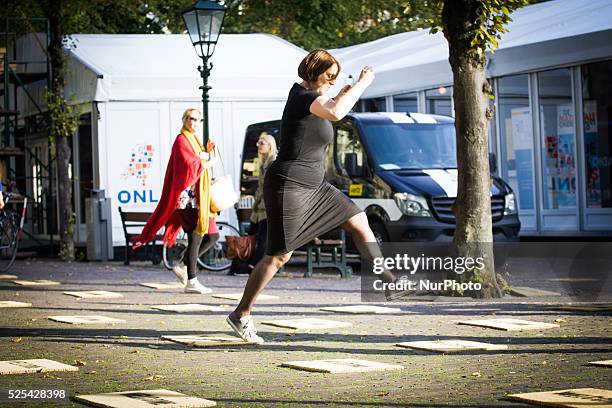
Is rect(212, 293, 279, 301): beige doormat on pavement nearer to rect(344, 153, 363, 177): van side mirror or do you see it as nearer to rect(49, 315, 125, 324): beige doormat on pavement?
rect(49, 315, 125, 324): beige doormat on pavement

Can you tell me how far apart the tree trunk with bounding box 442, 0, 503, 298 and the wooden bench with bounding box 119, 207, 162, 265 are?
8.32m

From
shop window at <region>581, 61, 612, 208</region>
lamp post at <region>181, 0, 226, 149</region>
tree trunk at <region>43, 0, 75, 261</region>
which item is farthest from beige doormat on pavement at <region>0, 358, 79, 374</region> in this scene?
tree trunk at <region>43, 0, 75, 261</region>

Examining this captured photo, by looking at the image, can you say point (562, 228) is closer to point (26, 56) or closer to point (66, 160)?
point (66, 160)

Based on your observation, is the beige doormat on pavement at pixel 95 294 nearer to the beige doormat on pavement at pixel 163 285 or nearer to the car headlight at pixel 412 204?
the beige doormat on pavement at pixel 163 285

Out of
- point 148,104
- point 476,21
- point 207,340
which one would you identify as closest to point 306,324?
point 207,340

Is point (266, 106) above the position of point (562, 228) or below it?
above

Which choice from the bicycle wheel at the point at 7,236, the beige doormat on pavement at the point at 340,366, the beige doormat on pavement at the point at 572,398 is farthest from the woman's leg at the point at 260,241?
the beige doormat on pavement at the point at 572,398

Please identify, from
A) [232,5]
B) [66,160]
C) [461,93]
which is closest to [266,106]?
[66,160]

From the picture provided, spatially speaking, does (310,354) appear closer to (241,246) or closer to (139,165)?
(241,246)

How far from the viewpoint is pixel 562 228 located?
2112 cm

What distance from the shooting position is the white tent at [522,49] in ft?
65.2

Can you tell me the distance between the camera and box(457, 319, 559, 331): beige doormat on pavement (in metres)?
9.38

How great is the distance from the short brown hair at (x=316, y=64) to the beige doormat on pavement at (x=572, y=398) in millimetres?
3041

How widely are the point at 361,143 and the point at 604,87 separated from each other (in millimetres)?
4859
